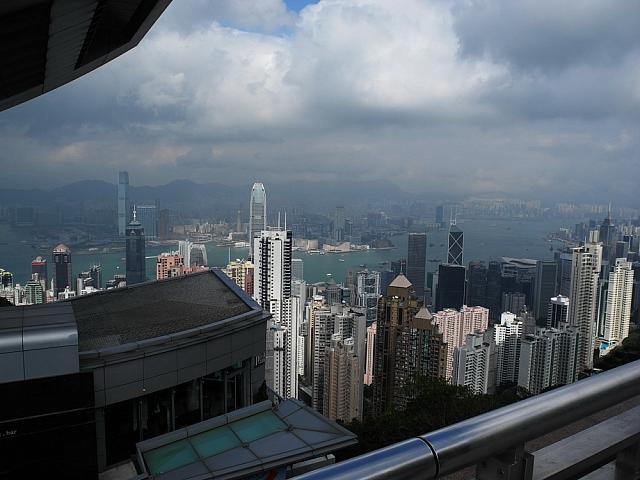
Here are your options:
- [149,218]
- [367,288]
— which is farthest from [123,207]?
[367,288]

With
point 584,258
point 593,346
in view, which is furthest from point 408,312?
point 584,258

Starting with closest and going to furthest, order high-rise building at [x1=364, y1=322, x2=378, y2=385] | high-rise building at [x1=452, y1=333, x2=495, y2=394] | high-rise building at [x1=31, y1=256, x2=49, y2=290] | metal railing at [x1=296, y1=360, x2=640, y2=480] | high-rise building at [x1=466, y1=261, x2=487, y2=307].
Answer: metal railing at [x1=296, y1=360, x2=640, y2=480], high-rise building at [x1=452, y1=333, x2=495, y2=394], high-rise building at [x1=364, y1=322, x2=378, y2=385], high-rise building at [x1=31, y1=256, x2=49, y2=290], high-rise building at [x1=466, y1=261, x2=487, y2=307]

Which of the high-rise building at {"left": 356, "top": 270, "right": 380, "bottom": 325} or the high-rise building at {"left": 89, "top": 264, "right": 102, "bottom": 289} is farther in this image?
the high-rise building at {"left": 356, "top": 270, "right": 380, "bottom": 325}

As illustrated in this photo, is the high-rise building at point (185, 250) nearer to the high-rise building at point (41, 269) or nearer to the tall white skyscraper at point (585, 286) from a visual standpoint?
the high-rise building at point (41, 269)

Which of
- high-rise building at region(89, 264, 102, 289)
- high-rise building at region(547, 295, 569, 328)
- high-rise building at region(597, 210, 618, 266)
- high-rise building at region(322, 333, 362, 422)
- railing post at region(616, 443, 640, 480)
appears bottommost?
high-rise building at region(322, 333, 362, 422)

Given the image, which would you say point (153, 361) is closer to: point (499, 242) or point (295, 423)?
point (295, 423)

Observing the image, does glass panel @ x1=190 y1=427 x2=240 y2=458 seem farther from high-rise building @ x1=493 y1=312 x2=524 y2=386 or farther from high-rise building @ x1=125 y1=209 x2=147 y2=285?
high-rise building @ x1=125 y1=209 x2=147 y2=285

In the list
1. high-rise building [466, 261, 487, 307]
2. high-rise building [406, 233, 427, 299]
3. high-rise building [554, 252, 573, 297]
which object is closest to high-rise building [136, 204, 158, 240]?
high-rise building [406, 233, 427, 299]

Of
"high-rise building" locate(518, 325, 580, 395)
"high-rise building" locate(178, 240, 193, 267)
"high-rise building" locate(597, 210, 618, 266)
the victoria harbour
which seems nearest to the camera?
"high-rise building" locate(518, 325, 580, 395)
